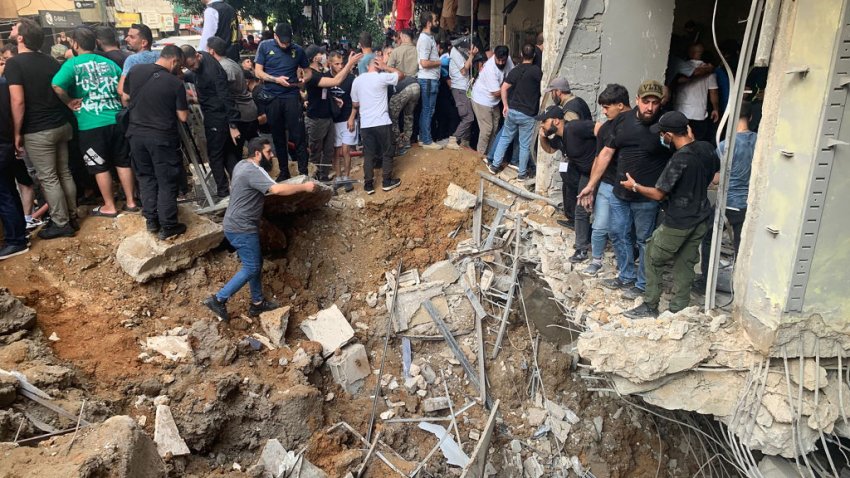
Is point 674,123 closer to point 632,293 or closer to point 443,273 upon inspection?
point 632,293

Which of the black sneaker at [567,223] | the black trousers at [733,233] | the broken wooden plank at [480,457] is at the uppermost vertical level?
the black trousers at [733,233]

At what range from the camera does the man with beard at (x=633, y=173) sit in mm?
5172

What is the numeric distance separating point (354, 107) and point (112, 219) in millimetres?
3565

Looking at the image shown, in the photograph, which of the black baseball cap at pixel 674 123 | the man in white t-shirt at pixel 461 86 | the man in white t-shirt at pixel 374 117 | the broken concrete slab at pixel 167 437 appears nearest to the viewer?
the black baseball cap at pixel 674 123

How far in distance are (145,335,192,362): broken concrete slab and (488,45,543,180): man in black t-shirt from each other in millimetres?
5193

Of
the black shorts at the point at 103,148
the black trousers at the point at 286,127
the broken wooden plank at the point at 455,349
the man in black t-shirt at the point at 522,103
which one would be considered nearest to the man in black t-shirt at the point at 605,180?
the broken wooden plank at the point at 455,349

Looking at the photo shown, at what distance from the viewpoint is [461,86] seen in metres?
9.28

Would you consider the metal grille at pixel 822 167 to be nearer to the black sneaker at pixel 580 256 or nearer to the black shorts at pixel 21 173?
the black sneaker at pixel 580 256

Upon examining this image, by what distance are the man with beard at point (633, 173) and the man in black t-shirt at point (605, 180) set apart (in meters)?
0.07

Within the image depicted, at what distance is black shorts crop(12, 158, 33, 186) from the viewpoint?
20.9ft

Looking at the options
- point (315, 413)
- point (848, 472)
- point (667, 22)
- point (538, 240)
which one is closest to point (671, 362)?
point (848, 472)

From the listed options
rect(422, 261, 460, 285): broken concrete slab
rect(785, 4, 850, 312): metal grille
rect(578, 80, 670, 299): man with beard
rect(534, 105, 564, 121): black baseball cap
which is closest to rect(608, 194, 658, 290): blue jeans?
rect(578, 80, 670, 299): man with beard

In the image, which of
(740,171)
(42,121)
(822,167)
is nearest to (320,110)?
(42,121)

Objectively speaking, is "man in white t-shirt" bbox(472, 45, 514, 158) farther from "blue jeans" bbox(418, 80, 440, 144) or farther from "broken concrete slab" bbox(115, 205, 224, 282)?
"broken concrete slab" bbox(115, 205, 224, 282)
